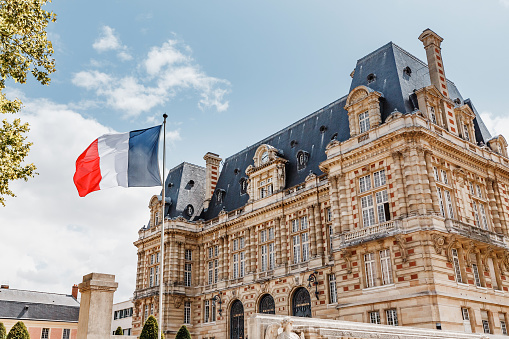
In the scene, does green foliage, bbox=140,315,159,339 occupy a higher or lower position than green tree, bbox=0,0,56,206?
lower

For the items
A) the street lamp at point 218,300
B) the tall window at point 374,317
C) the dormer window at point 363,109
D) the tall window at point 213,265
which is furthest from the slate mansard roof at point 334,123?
the tall window at point 374,317

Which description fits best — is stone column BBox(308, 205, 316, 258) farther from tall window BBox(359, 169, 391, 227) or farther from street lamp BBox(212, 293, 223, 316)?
street lamp BBox(212, 293, 223, 316)

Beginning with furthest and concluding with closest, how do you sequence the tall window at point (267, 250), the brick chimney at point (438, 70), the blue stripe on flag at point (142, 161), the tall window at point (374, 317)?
1. the tall window at point (267, 250)
2. the brick chimney at point (438, 70)
3. the tall window at point (374, 317)
4. the blue stripe on flag at point (142, 161)

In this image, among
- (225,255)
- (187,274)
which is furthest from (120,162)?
(187,274)

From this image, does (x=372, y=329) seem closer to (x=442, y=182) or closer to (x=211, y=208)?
(x=442, y=182)

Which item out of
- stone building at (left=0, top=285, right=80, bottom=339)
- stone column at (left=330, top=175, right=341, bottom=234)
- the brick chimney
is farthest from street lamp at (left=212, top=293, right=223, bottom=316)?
stone building at (left=0, top=285, right=80, bottom=339)

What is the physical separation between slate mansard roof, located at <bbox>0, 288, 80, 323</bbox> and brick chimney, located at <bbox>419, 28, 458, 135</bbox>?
5170 centimetres

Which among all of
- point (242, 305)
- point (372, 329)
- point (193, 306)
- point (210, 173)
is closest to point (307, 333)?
point (372, 329)

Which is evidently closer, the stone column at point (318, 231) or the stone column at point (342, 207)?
the stone column at point (342, 207)

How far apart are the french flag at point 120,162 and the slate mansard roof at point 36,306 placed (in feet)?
156

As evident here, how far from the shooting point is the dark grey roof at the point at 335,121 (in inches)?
1261

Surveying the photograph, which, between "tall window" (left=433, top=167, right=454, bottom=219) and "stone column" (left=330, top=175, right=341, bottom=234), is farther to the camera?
"stone column" (left=330, top=175, right=341, bottom=234)

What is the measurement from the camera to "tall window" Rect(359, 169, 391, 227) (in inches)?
1134

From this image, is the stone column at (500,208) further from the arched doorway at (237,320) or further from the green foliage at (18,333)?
the green foliage at (18,333)
